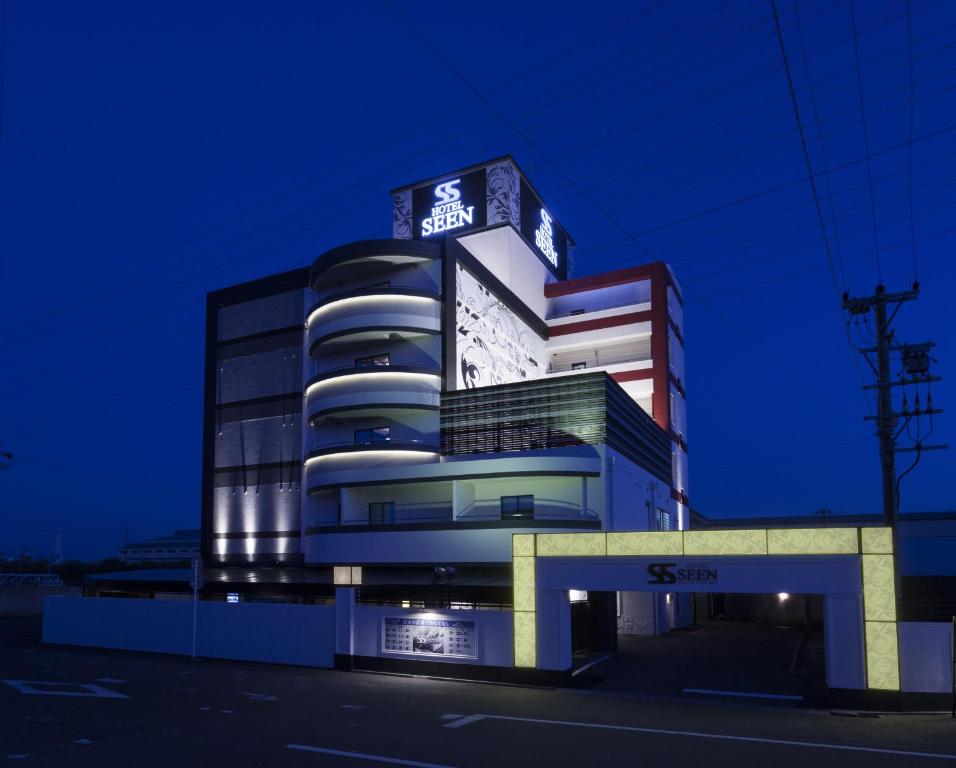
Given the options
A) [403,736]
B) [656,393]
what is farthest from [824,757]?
[656,393]

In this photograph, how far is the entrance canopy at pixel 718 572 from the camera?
66.0 ft

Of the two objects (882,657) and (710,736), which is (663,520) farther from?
(710,736)

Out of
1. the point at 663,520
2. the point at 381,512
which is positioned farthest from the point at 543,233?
the point at 381,512

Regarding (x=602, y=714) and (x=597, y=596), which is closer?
(x=602, y=714)

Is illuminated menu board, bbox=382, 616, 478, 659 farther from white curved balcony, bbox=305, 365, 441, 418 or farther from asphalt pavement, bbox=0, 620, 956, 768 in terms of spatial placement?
white curved balcony, bbox=305, 365, 441, 418

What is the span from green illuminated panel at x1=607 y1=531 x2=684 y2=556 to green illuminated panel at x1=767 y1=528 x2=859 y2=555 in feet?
8.18

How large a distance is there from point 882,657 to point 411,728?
11570mm

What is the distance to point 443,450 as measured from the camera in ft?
135

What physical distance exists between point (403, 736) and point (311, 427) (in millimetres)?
31461

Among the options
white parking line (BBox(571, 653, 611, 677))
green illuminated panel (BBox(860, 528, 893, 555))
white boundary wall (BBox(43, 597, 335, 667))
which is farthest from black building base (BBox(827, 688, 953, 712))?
white boundary wall (BBox(43, 597, 335, 667))

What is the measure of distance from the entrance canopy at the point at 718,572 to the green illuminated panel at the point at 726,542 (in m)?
0.03

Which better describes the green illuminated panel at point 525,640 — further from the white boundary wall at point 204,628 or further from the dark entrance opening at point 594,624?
the white boundary wall at point 204,628

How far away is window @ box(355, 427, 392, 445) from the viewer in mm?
43281

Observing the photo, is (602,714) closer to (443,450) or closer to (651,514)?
(443,450)
